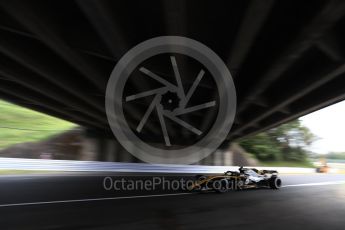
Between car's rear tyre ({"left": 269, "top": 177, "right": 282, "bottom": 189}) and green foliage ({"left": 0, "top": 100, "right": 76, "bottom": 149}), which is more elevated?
green foliage ({"left": 0, "top": 100, "right": 76, "bottom": 149})

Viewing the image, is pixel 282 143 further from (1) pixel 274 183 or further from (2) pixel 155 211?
(2) pixel 155 211

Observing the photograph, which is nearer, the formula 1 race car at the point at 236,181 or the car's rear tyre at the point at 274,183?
the formula 1 race car at the point at 236,181

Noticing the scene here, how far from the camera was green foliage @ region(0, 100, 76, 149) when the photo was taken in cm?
2983

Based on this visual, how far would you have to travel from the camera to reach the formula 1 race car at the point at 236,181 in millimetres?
11798

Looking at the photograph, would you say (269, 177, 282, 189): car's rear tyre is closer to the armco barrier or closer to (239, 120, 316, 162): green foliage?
the armco barrier

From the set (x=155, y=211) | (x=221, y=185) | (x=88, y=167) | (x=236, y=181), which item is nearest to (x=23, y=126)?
(x=88, y=167)

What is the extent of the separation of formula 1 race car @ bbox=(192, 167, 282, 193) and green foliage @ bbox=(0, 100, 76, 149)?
21.0m

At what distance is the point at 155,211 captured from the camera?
7.92 m

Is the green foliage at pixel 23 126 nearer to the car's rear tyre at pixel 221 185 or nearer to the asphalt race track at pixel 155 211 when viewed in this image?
the asphalt race track at pixel 155 211

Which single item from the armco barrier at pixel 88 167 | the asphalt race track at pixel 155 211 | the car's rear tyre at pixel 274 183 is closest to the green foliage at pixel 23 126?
the armco barrier at pixel 88 167

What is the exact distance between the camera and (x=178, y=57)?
25.8ft

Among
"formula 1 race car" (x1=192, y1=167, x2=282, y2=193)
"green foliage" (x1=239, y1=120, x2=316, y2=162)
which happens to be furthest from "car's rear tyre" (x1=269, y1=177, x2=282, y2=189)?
"green foliage" (x1=239, y1=120, x2=316, y2=162)

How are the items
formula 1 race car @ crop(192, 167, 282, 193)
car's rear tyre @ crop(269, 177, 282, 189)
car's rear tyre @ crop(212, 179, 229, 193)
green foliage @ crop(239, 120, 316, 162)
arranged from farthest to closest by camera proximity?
green foliage @ crop(239, 120, 316, 162) → car's rear tyre @ crop(269, 177, 282, 189) → car's rear tyre @ crop(212, 179, 229, 193) → formula 1 race car @ crop(192, 167, 282, 193)

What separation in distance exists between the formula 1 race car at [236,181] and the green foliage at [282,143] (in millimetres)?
27765
